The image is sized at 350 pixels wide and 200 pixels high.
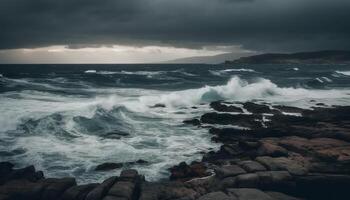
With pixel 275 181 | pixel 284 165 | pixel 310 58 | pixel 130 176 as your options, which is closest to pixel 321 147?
pixel 284 165

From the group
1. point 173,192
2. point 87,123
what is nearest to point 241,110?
point 87,123

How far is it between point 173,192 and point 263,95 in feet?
82.3

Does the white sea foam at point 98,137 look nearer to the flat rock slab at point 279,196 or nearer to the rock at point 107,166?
the rock at point 107,166

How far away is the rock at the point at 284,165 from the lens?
9367 mm

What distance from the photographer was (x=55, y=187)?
8820 mm

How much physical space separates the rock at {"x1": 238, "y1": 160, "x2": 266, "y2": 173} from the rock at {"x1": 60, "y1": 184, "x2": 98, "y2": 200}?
3.94 metres

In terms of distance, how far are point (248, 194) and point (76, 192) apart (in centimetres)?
405

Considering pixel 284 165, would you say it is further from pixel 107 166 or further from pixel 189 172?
pixel 107 166

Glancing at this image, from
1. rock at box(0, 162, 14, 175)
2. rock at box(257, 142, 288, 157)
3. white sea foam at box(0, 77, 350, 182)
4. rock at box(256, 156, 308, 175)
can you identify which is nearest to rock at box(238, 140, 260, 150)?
rock at box(257, 142, 288, 157)

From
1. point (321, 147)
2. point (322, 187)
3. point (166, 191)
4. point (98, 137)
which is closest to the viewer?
point (166, 191)

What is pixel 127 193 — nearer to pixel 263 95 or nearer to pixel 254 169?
pixel 254 169

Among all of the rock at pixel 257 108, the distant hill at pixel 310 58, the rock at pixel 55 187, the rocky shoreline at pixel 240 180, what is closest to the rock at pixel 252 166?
the rocky shoreline at pixel 240 180

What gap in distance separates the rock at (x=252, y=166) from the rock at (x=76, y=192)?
12.9 feet

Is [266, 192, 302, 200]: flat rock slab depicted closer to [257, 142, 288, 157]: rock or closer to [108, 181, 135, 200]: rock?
[257, 142, 288, 157]: rock
